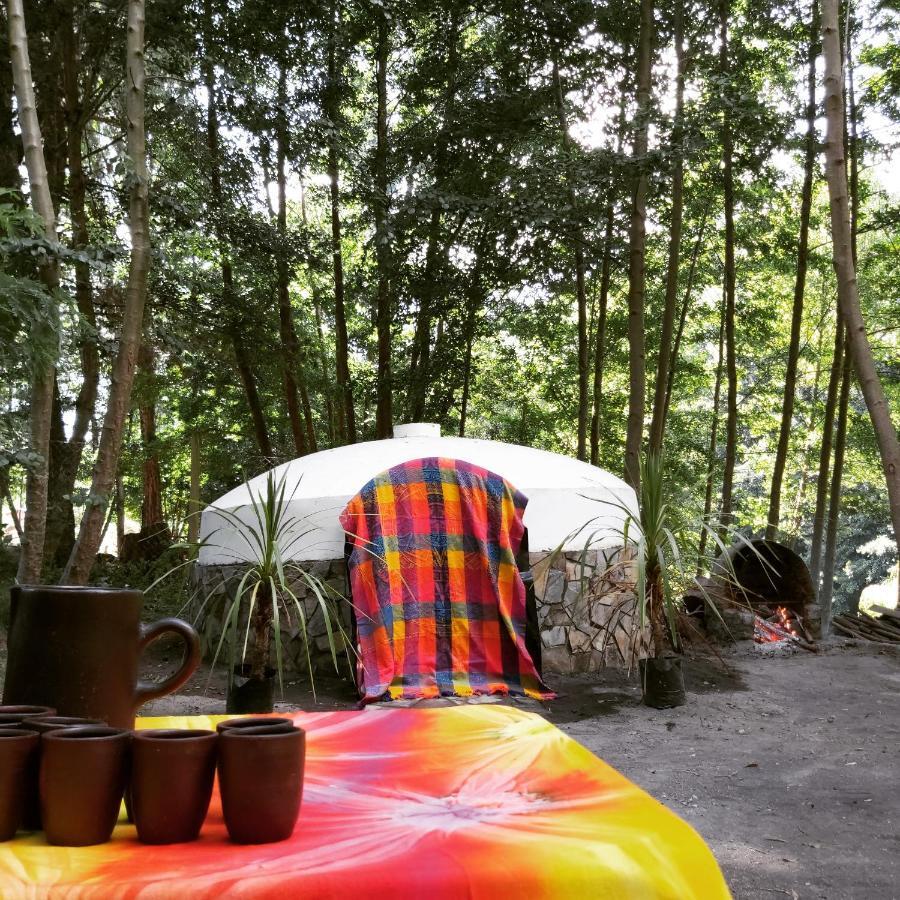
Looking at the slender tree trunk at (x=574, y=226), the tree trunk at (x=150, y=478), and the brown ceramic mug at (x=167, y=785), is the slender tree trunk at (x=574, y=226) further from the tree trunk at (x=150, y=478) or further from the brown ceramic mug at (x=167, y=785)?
the brown ceramic mug at (x=167, y=785)

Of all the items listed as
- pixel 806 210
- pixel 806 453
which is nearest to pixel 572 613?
pixel 806 210

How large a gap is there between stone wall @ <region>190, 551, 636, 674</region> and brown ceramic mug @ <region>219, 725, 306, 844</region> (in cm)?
474

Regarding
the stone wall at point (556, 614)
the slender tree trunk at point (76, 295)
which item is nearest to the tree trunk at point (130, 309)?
the stone wall at point (556, 614)

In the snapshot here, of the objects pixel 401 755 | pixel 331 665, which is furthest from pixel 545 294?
pixel 401 755

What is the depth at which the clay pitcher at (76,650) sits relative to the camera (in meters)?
0.79

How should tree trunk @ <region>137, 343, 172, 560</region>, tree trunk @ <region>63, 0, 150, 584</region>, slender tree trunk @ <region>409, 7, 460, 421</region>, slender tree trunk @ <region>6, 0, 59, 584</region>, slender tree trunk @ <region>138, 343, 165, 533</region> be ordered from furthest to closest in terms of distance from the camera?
slender tree trunk @ <region>138, 343, 165, 533</region>, tree trunk @ <region>137, 343, 172, 560</region>, slender tree trunk @ <region>409, 7, 460, 421</region>, tree trunk @ <region>63, 0, 150, 584</region>, slender tree trunk @ <region>6, 0, 59, 584</region>

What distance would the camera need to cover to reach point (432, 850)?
2.06ft

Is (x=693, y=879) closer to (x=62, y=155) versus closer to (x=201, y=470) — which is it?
(x=62, y=155)

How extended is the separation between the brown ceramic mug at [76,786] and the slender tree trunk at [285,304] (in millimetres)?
7213

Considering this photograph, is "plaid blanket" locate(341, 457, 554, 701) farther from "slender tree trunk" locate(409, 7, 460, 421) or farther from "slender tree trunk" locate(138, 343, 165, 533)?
"slender tree trunk" locate(138, 343, 165, 533)

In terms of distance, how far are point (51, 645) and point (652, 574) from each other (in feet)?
13.7

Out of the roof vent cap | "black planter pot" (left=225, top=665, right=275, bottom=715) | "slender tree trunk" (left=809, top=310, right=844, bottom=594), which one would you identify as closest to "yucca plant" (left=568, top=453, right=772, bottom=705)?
"black planter pot" (left=225, top=665, right=275, bottom=715)

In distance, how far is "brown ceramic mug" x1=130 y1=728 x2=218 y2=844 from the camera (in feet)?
2.13

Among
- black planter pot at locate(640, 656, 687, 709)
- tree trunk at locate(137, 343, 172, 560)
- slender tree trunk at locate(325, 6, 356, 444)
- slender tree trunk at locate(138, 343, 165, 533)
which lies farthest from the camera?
slender tree trunk at locate(138, 343, 165, 533)
